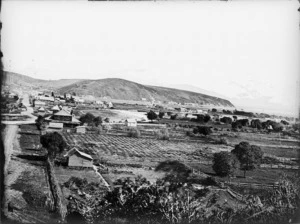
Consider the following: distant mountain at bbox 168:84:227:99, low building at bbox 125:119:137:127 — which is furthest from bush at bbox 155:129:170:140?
distant mountain at bbox 168:84:227:99

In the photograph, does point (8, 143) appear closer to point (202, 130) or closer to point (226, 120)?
point (202, 130)

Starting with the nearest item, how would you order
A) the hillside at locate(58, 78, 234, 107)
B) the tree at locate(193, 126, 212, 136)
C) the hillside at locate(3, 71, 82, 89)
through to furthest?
the hillside at locate(3, 71, 82, 89) < the hillside at locate(58, 78, 234, 107) < the tree at locate(193, 126, 212, 136)

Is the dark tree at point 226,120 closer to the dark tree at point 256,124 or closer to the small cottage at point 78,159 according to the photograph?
the dark tree at point 256,124

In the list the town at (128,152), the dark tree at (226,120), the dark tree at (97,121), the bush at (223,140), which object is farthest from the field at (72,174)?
the dark tree at (226,120)

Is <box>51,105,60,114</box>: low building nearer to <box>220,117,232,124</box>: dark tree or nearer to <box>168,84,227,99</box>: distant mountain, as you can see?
<box>168,84,227,99</box>: distant mountain

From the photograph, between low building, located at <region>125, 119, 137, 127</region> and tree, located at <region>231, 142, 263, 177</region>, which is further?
low building, located at <region>125, 119, 137, 127</region>

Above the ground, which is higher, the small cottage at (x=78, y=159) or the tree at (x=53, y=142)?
the tree at (x=53, y=142)
